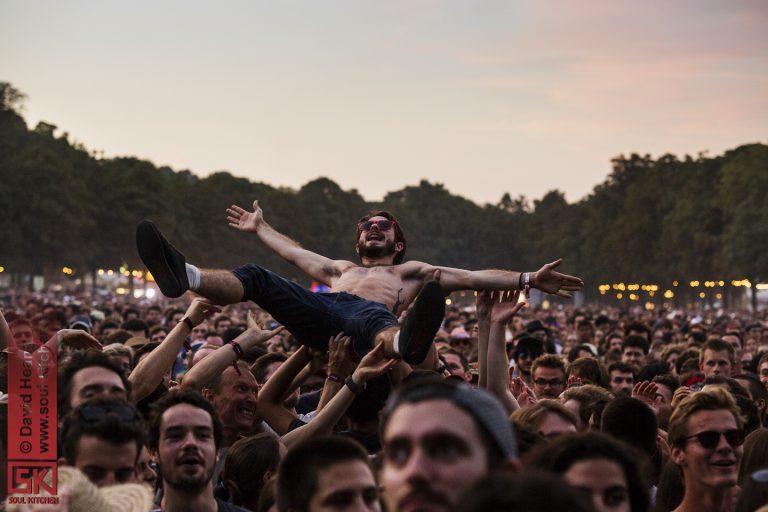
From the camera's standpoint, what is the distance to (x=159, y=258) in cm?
758

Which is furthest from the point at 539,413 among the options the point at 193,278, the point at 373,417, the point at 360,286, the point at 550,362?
the point at 550,362

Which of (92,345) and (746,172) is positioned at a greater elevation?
(746,172)

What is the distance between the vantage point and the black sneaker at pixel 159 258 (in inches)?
298

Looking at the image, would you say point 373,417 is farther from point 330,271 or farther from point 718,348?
point 718,348

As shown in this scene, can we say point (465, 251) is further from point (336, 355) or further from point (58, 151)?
point (336, 355)

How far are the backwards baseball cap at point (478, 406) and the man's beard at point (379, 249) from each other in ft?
18.7

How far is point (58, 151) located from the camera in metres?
102

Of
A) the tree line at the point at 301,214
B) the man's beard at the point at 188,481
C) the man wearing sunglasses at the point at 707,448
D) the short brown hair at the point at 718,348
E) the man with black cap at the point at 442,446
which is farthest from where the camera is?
the tree line at the point at 301,214

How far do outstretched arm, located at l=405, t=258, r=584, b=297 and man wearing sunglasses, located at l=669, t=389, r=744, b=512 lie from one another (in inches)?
99.3

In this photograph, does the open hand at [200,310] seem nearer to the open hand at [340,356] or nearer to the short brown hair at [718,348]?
→ the open hand at [340,356]

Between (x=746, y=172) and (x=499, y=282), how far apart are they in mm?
73638

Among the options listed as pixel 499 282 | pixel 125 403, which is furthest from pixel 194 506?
pixel 499 282

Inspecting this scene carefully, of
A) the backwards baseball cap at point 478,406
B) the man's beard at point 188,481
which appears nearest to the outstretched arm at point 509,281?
the man's beard at point 188,481

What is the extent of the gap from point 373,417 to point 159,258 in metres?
1.73
